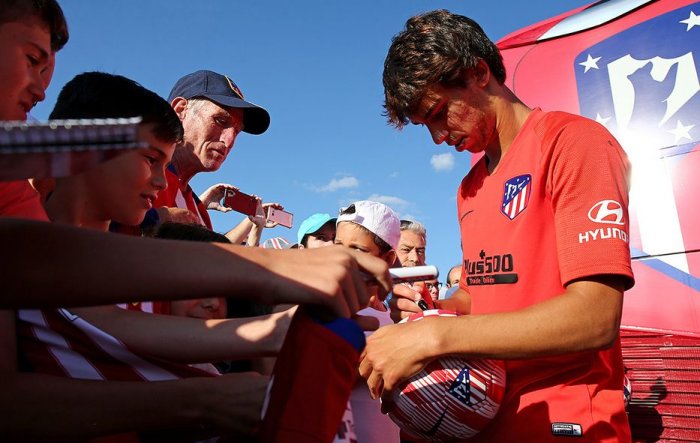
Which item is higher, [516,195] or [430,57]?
[430,57]

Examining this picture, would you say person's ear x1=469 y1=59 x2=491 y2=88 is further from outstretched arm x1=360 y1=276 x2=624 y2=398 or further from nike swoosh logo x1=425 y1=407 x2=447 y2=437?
nike swoosh logo x1=425 y1=407 x2=447 y2=437

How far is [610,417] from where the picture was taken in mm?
1785

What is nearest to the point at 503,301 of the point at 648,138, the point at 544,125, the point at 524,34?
the point at 544,125

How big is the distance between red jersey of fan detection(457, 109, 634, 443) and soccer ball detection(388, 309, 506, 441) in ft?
0.35

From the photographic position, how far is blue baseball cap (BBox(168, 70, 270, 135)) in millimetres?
3897

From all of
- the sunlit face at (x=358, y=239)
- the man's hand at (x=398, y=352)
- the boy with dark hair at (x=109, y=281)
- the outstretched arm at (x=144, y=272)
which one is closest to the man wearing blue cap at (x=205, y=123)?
the sunlit face at (x=358, y=239)

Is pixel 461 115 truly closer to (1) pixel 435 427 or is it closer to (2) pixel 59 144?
(1) pixel 435 427

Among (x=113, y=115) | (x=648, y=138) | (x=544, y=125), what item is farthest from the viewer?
(x=648, y=138)

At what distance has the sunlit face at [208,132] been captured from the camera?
152 inches

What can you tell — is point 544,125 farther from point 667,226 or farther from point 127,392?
point 667,226

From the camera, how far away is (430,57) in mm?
2375

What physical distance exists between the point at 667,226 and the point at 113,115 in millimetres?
4678

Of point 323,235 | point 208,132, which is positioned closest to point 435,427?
point 208,132

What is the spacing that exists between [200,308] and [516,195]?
1454 millimetres
